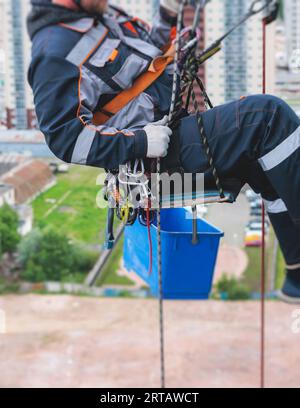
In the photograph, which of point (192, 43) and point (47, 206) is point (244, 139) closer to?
point (192, 43)

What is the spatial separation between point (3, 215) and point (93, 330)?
12.6 feet

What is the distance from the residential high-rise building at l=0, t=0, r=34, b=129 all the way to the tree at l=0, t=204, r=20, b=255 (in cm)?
436

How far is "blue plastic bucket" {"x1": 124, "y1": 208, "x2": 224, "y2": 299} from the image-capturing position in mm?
1939

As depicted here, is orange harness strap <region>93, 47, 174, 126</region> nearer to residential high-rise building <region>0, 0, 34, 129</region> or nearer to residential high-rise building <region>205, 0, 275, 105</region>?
residential high-rise building <region>205, 0, 275, 105</region>

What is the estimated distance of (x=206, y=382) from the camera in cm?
1767

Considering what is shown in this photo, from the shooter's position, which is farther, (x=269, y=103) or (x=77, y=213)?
(x=77, y=213)

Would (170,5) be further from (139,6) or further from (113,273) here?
(113,273)

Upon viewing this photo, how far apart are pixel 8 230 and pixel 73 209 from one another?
1.60 m

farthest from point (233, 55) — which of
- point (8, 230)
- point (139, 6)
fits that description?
point (8, 230)

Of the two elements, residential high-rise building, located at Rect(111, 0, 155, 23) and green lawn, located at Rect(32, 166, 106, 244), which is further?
green lawn, located at Rect(32, 166, 106, 244)

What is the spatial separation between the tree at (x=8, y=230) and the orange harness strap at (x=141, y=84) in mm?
15599

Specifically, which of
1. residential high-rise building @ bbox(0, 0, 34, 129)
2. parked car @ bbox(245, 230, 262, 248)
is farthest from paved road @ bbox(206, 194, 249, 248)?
residential high-rise building @ bbox(0, 0, 34, 129)

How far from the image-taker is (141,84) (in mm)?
1646

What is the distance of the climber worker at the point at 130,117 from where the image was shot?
1.55 meters
